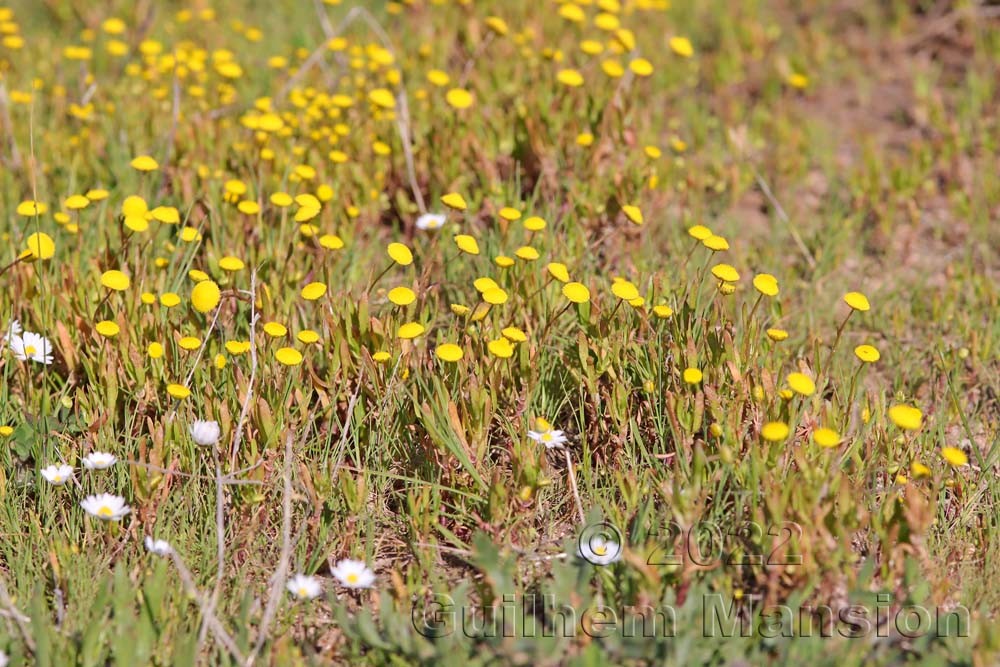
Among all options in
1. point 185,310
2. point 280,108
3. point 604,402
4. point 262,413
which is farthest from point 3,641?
point 280,108

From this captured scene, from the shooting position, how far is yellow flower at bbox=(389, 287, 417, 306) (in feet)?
10.1

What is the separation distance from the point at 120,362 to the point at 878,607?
2265mm

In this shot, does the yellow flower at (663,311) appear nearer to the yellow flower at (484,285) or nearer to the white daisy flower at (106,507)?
the yellow flower at (484,285)

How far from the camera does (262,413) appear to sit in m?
2.99

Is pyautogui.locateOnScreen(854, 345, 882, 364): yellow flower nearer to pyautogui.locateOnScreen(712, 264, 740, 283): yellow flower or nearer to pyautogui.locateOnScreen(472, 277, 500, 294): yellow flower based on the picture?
pyautogui.locateOnScreen(712, 264, 740, 283): yellow flower

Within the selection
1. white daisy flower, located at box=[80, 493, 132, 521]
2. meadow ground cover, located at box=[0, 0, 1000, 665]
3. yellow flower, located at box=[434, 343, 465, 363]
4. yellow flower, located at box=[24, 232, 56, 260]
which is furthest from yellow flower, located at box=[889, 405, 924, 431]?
yellow flower, located at box=[24, 232, 56, 260]

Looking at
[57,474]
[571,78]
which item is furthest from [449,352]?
[571,78]

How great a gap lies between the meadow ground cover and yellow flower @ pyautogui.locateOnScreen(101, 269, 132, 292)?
28 millimetres

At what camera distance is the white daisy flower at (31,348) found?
3.20 metres

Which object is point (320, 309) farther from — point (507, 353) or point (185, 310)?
point (507, 353)

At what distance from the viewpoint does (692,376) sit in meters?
2.92

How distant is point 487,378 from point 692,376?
0.62 meters

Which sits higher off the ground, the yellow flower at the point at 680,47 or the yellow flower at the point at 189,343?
the yellow flower at the point at 680,47

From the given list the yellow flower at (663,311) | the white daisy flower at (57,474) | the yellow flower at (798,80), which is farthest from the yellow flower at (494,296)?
the yellow flower at (798,80)
